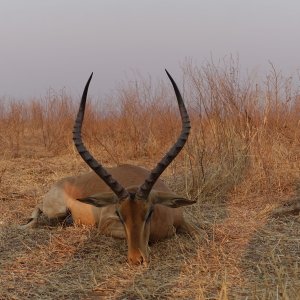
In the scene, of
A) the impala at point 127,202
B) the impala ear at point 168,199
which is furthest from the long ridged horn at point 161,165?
A: the impala ear at point 168,199

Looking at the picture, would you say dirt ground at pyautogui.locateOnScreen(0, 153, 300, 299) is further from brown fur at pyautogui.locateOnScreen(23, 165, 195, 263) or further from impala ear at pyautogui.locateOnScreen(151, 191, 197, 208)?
impala ear at pyautogui.locateOnScreen(151, 191, 197, 208)

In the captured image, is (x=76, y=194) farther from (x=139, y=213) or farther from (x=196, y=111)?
(x=196, y=111)

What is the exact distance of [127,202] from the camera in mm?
4527

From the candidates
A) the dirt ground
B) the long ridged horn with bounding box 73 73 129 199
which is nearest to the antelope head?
the long ridged horn with bounding box 73 73 129 199

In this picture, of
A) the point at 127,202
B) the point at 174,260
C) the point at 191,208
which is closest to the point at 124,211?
the point at 127,202

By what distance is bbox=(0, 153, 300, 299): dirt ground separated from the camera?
389 cm

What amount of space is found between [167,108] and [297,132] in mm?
3852

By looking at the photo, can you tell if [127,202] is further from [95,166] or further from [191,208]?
[191,208]

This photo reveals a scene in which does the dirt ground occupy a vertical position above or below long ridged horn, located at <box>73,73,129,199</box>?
below

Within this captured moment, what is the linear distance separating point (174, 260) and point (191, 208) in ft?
6.70

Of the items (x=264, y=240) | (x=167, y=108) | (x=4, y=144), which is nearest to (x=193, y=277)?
(x=264, y=240)

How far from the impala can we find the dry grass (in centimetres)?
18

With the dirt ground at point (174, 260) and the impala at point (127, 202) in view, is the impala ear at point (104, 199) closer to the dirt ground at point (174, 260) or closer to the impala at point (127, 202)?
the impala at point (127, 202)

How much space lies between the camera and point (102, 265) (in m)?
4.58
